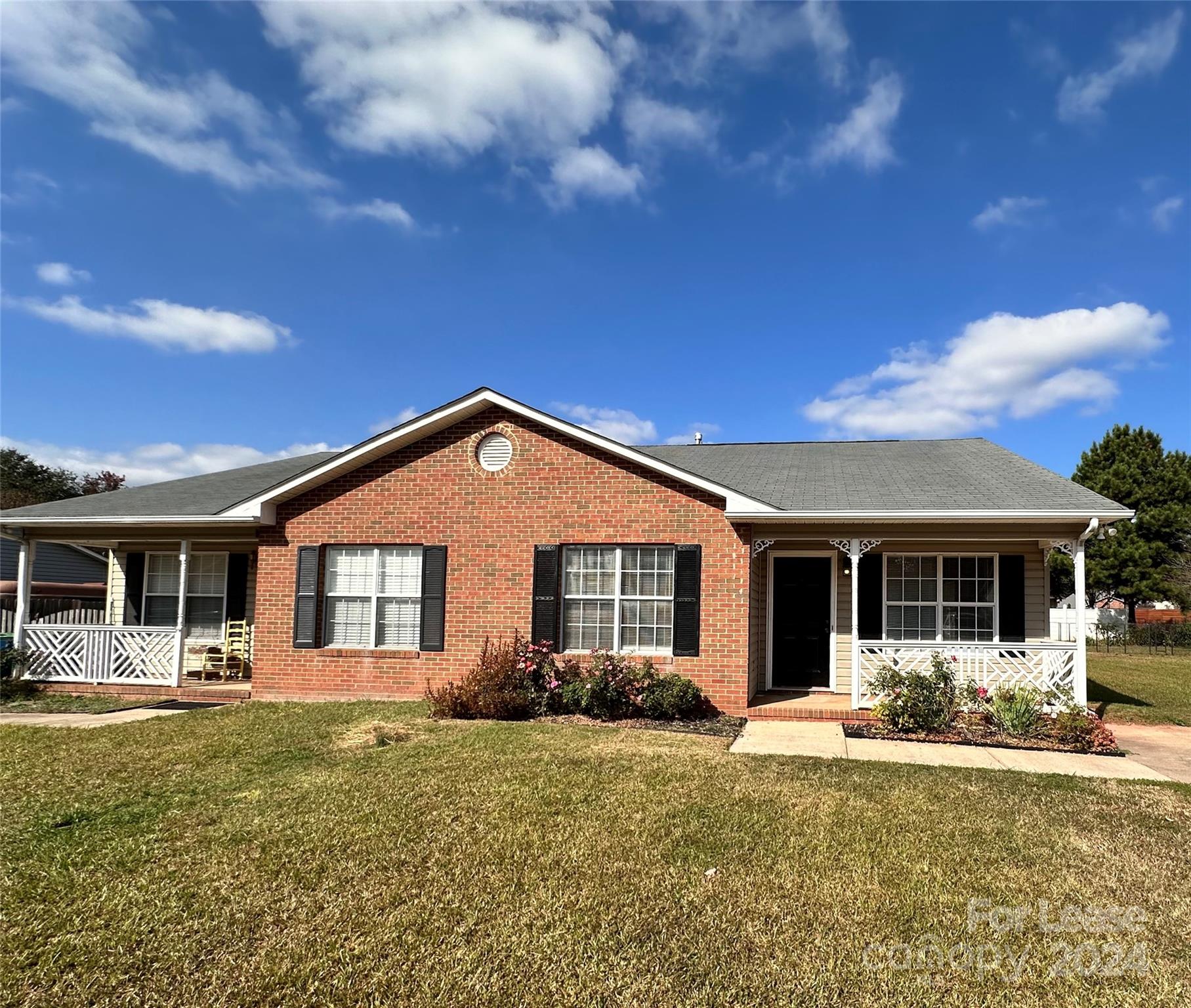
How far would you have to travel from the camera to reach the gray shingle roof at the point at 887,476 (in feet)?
36.6

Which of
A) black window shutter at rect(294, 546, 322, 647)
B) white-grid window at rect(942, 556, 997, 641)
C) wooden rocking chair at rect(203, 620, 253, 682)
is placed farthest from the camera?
wooden rocking chair at rect(203, 620, 253, 682)

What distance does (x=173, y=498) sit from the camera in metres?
14.6

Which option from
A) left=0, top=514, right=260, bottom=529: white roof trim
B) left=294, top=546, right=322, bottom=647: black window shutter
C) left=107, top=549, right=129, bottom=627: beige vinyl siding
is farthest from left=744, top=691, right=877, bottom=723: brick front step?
left=107, top=549, right=129, bottom=627: beige vinyl siding

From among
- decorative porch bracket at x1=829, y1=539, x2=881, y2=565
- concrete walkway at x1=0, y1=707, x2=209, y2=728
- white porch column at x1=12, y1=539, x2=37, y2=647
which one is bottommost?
concrete walkway at x1=0, y1=707, x2=209, y2=728

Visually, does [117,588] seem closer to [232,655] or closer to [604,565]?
[232,655]

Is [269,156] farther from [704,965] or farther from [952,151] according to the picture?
[704,965]

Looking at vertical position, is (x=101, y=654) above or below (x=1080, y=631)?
below

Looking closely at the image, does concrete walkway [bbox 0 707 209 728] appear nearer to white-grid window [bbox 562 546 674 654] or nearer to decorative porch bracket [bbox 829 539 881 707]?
white-grid window [bbox 562 546 674 654]

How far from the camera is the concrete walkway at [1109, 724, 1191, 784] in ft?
27.4

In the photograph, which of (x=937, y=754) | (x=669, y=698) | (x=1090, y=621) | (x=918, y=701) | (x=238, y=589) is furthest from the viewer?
(x=1090, y=621)

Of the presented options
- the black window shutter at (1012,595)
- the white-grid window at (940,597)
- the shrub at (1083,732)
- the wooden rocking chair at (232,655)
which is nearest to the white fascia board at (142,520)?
the wooden rocking chair at (232,655)

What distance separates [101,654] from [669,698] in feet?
32.6

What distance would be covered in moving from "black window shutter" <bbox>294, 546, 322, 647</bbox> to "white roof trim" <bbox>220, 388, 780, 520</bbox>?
944 millimetres

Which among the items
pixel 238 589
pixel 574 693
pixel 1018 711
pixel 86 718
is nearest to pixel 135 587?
pixel 238 589
